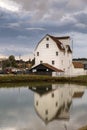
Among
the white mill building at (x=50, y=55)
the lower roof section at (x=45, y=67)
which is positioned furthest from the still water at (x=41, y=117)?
the white mill building at (x=50, y=55)

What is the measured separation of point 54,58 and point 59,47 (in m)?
2.75

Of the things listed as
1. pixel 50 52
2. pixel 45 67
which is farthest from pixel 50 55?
pixel 45 67

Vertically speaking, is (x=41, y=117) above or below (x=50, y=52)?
below

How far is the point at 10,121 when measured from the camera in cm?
1973

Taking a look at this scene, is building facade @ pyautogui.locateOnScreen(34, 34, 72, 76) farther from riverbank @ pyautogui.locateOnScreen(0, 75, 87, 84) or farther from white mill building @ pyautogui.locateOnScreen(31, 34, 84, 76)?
riverbank @ pyautogui.locateOnScreen(0, 75, 87, 84)

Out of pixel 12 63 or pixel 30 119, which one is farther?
pixel 12 63

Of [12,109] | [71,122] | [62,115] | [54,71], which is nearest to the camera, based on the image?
[71,122]

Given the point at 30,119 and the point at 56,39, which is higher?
the point at 56,39

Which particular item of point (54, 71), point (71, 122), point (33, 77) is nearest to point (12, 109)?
point (71, 122)

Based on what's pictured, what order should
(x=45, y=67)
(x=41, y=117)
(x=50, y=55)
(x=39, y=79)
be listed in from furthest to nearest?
(x=50, y=55) < (x=45, y=67) < (x=39, y=79) < (x=41, y=117)

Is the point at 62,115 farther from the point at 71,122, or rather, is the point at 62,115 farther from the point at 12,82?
the point at 12,82

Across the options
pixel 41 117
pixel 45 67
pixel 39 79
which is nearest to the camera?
pixel 41 117

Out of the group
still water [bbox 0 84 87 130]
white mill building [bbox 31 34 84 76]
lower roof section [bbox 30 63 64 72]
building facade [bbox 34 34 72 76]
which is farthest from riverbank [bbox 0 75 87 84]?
still water [bbox 0 84 87 130]

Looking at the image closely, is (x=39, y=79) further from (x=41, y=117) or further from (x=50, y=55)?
(x=41, y=117)
